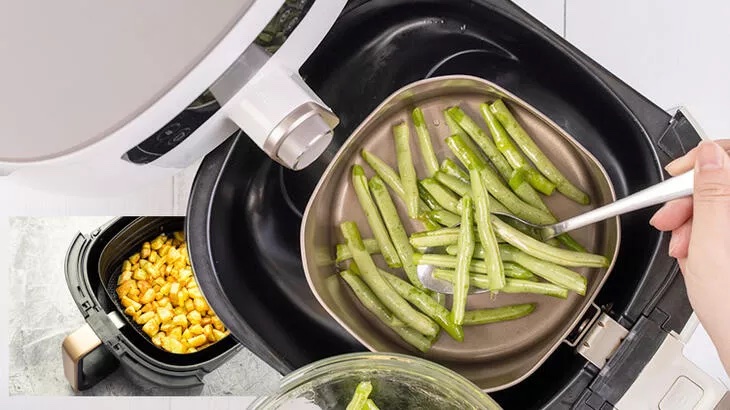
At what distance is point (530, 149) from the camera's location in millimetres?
1061

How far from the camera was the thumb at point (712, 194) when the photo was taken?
2.48 ft

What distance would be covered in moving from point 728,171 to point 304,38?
0.45 metres

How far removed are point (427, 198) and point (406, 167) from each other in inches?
2.2

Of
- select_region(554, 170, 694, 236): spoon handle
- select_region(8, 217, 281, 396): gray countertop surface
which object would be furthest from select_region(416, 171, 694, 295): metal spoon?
select_region(8, 217, 281, 396): gray countertop surface

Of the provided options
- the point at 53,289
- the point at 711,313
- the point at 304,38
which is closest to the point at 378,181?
the point at 304,38

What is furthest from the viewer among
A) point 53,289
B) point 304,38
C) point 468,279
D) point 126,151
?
point 53,289

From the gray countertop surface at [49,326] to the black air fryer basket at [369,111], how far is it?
21 cm

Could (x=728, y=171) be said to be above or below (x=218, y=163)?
above

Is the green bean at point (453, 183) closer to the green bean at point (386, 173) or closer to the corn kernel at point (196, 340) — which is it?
the green bean at point (386, 173)

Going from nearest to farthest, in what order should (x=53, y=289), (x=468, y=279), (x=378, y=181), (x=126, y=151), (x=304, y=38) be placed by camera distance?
(x=126, y=151), (x=304, y=38), (x=468, y=279), (x=378, y=181), (x=53, y=289)

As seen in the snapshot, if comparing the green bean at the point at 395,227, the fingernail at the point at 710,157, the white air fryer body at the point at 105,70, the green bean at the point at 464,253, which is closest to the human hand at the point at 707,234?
the fingernail at the point at 710,157

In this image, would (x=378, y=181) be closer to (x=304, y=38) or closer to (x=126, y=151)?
(x=304, y=38)

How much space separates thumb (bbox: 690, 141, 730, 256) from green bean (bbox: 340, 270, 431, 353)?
429 mm

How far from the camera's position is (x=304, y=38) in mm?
778
